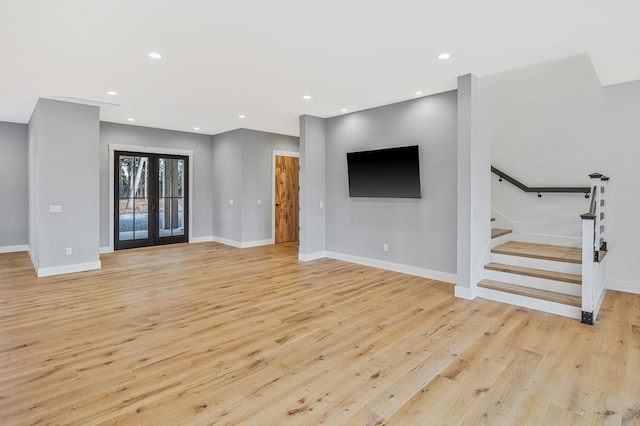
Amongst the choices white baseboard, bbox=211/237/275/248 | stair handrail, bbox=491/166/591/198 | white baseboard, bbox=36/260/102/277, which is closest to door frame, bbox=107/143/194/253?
white baseboard, bbox=36/260/102/277

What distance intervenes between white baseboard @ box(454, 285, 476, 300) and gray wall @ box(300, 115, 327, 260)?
9.58ft

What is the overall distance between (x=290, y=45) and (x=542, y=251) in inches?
165

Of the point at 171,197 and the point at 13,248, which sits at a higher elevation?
Result: the point at 171,197

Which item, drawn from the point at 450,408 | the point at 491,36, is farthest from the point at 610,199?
the point at 450,408

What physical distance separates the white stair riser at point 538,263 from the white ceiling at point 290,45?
2.32m

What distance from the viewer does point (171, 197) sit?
27.3ft

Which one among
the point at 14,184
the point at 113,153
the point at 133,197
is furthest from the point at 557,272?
the point at 14,184

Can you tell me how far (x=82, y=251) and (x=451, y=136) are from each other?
6049mm

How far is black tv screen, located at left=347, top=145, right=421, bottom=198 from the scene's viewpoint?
528 cm

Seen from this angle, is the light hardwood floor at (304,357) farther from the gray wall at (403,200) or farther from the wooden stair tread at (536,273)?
the gray wall at (403,200)

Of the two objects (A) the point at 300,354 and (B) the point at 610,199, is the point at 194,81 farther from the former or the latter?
(B) the point at 610,199

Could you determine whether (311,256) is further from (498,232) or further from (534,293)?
(534,293)

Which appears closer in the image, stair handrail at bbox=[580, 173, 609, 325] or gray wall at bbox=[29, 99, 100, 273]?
stair handrail at bbox=[580, 173, 609, 325]

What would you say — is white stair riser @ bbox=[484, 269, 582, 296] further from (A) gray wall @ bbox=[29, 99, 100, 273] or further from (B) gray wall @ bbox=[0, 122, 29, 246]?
(B) gray wall @ bbox=[0, 122, 29, 246]
